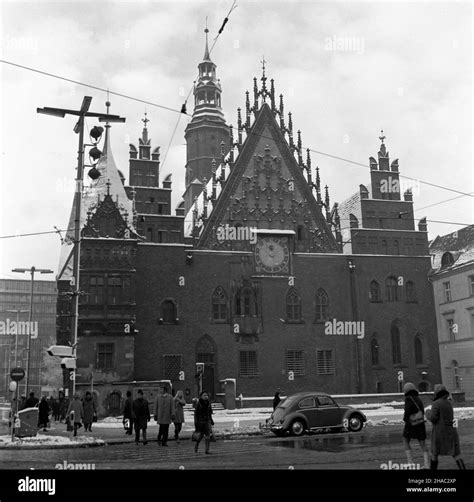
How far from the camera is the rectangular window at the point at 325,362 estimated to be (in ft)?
133

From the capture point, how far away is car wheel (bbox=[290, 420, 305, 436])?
19.8 m

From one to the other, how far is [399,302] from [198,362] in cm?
1425

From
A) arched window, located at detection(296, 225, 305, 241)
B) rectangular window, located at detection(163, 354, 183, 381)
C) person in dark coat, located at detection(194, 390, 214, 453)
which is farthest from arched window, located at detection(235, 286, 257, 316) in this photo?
person in dark coat, located at detection(194, 390, 214, 453)

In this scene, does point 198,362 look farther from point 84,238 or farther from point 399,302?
point 399,302

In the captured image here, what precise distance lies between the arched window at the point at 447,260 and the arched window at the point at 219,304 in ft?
51.2

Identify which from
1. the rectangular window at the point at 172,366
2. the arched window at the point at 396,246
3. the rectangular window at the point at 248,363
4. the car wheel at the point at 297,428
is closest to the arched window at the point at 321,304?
the rectangular window at the point at 248,363

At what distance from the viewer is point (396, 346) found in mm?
42094

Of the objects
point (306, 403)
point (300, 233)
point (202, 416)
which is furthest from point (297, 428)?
point (300, 233)

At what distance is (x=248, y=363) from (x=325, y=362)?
5.15 metres

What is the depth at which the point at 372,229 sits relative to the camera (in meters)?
43.0

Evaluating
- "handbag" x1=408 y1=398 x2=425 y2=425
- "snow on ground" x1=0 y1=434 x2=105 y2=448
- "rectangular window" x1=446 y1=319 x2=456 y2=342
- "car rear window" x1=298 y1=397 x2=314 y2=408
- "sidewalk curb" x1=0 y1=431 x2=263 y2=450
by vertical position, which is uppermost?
"rectangular window" x1=446 y1=319 x2=456 y2=342

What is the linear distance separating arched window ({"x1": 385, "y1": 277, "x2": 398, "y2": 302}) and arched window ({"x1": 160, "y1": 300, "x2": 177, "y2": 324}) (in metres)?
14.4

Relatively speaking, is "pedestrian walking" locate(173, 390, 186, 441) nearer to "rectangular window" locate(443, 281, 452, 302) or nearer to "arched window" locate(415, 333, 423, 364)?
"arched window" locate(415, 333, 423, 364)
